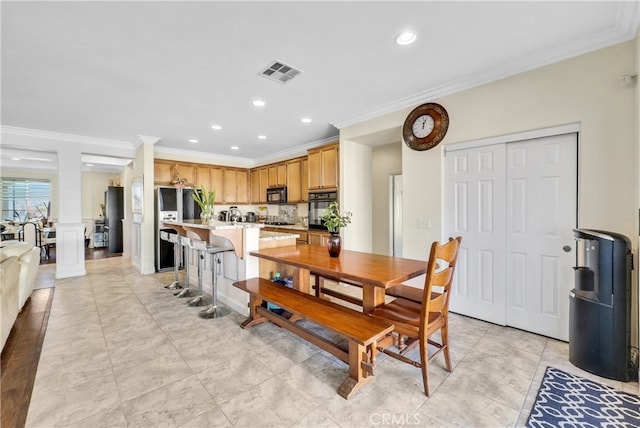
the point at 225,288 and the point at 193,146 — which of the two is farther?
the point at 193,146

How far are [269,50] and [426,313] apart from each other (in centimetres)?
239

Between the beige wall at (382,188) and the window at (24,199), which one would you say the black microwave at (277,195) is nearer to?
the beige wall at (382,188)

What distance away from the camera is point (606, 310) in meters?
1.96

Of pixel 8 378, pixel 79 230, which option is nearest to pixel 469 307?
pixel 8 378

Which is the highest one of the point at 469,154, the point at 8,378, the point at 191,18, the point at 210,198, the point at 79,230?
the point at 191,18

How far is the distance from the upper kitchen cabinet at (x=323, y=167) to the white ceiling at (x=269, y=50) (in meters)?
0.97

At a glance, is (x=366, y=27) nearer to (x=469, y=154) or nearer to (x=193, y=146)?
(x=469, y=154)

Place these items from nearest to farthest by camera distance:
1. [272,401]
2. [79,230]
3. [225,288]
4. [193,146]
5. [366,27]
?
1. [272,401]
2. [366,27]
3. [225,288]
4. [79,230]
5. [193,146]

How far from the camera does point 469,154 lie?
296 cm

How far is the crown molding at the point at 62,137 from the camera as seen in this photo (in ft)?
14.0

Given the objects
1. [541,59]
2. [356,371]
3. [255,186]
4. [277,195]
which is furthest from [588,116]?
[255,186]

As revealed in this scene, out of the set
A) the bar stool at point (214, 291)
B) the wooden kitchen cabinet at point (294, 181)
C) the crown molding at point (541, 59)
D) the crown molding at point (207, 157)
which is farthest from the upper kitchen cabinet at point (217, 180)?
the crown molding at point (541, 59)

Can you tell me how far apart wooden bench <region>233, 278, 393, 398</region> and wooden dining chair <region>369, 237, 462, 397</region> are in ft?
0.43

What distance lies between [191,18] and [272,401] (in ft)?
8.72
